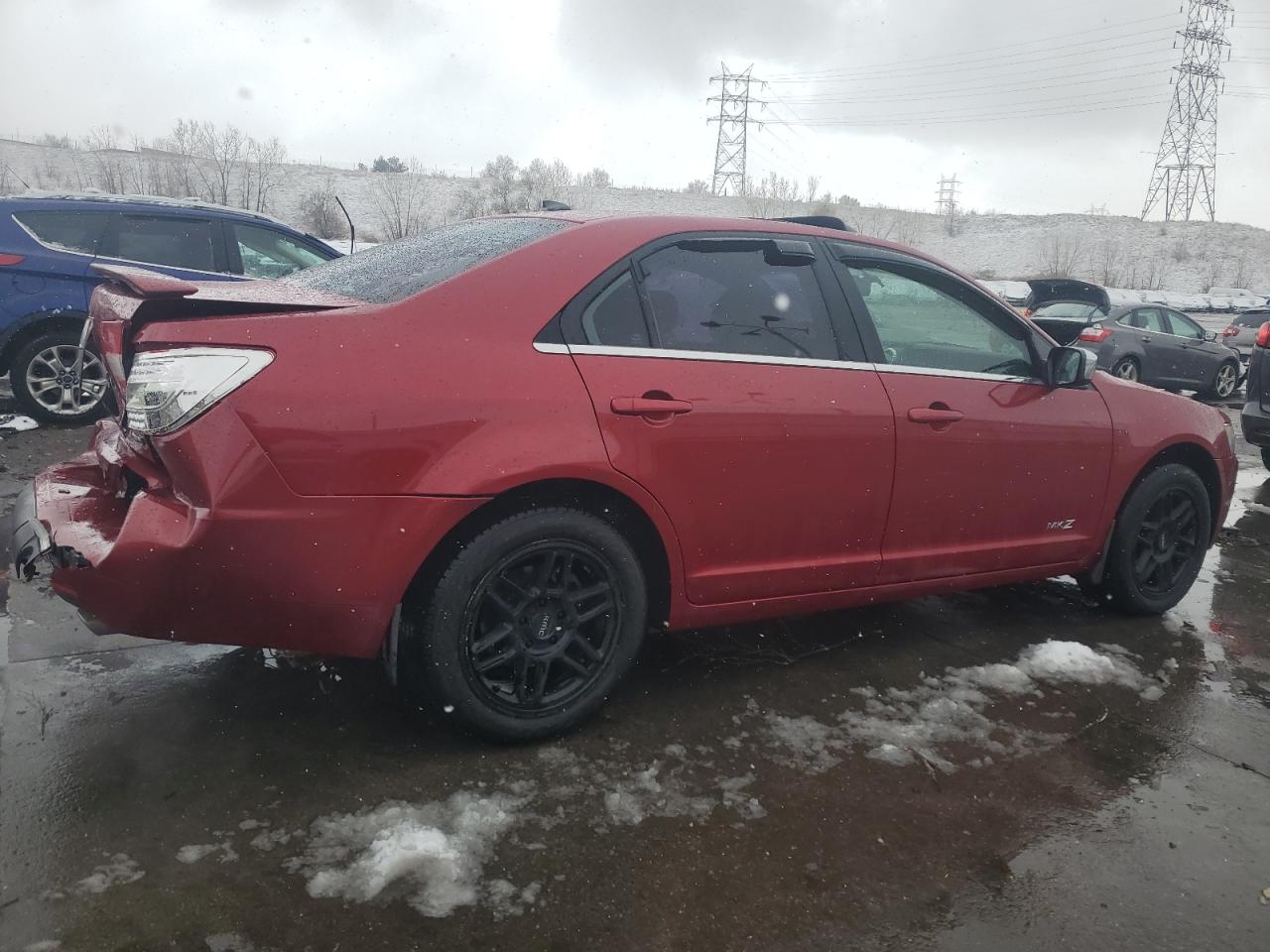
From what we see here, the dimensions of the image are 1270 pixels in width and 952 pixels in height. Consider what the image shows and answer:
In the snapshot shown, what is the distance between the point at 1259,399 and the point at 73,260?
30.7 feet

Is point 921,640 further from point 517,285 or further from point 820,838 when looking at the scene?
point 517,285

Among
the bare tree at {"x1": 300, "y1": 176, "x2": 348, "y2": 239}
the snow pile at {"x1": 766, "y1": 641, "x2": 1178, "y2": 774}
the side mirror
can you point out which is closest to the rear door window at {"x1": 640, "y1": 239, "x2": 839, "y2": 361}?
the side mirror

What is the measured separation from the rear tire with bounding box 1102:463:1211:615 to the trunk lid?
131 inches

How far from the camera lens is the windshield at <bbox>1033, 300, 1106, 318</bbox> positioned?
13898 mm

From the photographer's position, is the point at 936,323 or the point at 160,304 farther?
the point at 936,323

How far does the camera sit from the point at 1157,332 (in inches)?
549

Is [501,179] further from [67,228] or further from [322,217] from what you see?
[67,228]

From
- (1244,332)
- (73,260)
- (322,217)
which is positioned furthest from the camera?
(322,217)

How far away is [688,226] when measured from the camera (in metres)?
3.02

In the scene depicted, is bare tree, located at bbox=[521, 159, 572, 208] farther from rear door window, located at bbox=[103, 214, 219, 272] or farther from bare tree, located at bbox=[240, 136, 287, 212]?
rear door window, located at bbox=[103, 214, 219, 272]

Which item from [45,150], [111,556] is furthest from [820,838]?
[45,150]

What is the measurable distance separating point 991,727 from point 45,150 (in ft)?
178

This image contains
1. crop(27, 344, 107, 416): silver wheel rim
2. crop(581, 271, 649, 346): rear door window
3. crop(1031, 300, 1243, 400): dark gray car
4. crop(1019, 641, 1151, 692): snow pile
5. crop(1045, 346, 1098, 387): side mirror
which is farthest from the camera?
crop(1031, 300, 1243, 400): dark gray car

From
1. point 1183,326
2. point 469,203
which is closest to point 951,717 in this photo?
point 1183,326
